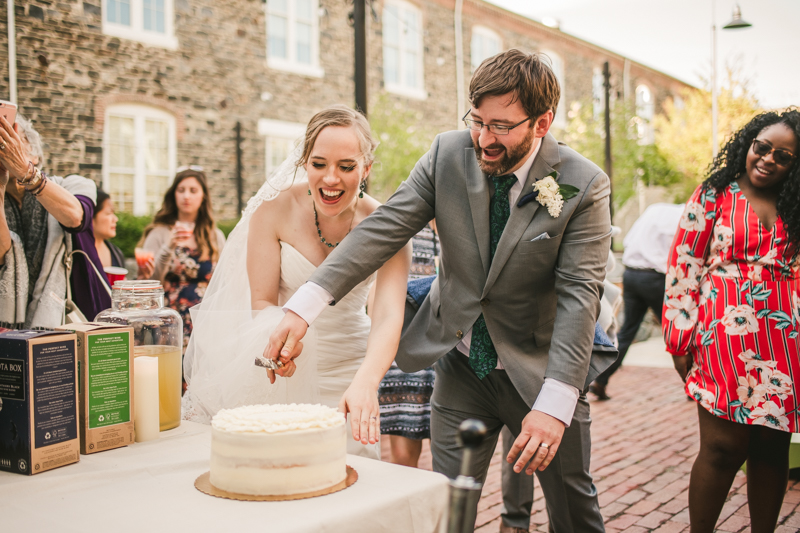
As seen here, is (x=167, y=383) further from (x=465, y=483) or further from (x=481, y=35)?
(x=481, y=35)

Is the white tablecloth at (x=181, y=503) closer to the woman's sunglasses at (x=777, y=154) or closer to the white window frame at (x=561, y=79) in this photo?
the woman's sunglasses at (x=777, y=154)

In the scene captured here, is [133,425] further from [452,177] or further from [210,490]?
[452,177]

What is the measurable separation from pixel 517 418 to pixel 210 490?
1.21 metres

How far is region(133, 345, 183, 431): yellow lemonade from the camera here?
1.94 meters

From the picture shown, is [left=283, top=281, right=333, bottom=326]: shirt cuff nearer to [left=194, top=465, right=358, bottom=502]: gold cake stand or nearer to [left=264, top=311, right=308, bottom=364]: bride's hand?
[left=264, top=311, right=308, bottom=364]: bride's hand

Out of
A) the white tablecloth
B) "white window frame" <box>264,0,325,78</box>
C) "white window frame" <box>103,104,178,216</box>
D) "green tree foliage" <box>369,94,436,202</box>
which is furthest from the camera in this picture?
"green tree foliage" <box>369,94,436,202</box>

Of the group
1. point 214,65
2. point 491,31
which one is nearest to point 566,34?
point 491,31

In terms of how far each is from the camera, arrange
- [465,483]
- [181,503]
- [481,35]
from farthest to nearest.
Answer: [481,35], [181,503], [465,483]

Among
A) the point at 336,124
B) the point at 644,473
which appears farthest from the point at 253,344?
the point at 644,473

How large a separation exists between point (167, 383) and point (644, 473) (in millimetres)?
3528

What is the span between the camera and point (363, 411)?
5.98 ft

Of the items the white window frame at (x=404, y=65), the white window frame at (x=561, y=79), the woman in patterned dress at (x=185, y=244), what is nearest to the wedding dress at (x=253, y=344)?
the woman in patterned dress at (x=185, y=244)

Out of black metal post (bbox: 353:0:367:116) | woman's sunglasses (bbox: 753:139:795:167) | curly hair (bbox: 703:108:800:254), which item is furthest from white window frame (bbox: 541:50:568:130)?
woman's sunglasses (bbox: 753:139:795:167)

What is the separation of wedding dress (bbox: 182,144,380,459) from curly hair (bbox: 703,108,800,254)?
5.31ft
